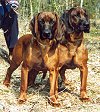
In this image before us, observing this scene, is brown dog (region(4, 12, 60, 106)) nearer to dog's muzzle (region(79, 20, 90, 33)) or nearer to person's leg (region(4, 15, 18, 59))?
dog's muzzle (region(79, 20, 90, 33))

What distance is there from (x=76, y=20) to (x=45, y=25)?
2.26ft

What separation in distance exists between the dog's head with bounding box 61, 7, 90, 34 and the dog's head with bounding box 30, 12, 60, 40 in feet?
1.36

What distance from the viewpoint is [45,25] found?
5.76 metres

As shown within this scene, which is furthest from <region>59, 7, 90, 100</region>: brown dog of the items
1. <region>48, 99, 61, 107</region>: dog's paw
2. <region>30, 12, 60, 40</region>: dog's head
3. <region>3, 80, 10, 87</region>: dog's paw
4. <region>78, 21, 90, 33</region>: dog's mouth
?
<region>3, 80, 10, 87</region>: dog's paw

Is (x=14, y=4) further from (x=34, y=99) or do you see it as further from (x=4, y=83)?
(x=34, y=99)

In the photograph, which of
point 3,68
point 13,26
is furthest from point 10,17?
point 3,68

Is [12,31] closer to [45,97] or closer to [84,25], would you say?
[45,97]

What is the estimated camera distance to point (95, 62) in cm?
980

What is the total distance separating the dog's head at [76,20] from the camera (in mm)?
6164

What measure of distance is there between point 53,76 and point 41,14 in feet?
3.36

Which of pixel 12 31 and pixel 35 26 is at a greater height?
pixel 35 26

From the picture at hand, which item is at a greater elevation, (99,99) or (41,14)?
(41,14)

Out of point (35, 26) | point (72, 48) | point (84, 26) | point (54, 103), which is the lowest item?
point (54, 103)

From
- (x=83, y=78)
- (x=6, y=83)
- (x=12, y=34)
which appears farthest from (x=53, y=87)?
(x=12, y=34)
